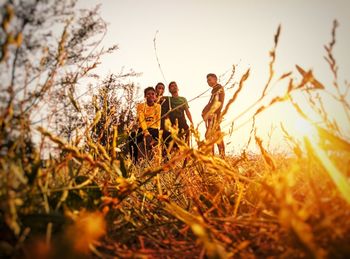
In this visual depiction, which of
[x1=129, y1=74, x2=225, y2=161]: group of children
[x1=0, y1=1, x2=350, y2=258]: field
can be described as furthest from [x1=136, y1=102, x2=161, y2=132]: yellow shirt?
[x1=0, y1=1, x2=350, y2=258]: field

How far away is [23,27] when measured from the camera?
704 mm

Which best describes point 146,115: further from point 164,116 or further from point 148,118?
point 164,116

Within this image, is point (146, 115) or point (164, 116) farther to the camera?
point (146, 115)

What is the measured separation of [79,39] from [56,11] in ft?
0.52

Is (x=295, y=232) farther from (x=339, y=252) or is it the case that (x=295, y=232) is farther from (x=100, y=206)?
(x=100, y=206)

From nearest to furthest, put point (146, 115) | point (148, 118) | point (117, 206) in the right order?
point (117, 206) → point (146, 115) → point (148, 118)

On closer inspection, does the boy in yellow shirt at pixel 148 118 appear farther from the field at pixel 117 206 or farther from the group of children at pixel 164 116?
the field at pixel 117 206

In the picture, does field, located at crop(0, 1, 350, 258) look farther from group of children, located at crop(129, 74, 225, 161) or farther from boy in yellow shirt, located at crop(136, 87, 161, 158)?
boy in yellow shirt, located at crop(136, 87, 161, 158)

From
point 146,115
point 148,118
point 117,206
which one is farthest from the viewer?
point 148,118

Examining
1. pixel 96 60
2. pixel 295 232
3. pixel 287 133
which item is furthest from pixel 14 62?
pixel 287 133

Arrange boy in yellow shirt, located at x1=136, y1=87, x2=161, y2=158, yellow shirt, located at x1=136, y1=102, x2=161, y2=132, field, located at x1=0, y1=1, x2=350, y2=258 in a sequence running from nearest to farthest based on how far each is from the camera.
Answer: field, located at x1=0, y1=1, x2=350, y2=258 → yellow shirt, located at x1=136, y1=102, x2=161, y2=132 → boy in yellow shirt, located at x1=136, y1=87, x2=161, y2=158

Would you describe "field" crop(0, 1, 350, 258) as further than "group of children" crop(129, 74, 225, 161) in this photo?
No

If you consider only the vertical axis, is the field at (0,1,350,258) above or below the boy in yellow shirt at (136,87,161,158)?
below

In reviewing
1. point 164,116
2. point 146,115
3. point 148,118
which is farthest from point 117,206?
point 148,118
